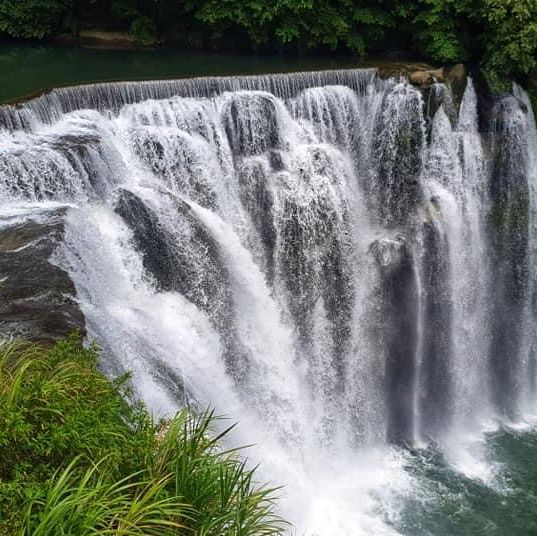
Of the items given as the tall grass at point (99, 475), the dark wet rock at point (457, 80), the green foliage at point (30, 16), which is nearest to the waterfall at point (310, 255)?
the dark wet rock at point (457, 80)

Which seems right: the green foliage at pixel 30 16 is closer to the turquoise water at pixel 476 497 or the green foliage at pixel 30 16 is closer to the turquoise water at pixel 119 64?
the turquoise water at pixel 119 64

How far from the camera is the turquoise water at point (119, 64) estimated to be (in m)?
14.5

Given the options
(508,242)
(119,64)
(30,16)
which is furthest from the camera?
(30,16)

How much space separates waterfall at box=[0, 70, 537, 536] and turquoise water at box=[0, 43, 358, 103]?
2.98 meters

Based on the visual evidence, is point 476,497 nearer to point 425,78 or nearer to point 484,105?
point 484,105

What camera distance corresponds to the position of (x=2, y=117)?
1013 centimetres

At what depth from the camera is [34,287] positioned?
723cm

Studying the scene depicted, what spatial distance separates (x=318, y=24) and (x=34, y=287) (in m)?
10.9

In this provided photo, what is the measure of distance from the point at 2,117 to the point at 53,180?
1711 millimetres

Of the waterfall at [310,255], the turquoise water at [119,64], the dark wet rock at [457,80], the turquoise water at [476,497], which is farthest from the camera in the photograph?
the turquoise water at [119,64]

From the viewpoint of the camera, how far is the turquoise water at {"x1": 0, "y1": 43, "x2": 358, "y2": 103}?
1449 centimetres

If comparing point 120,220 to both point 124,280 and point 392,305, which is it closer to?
point 124,280

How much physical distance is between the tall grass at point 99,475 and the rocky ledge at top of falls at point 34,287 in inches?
60.9

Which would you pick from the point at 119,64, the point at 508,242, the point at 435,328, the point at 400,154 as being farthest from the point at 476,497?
the point at 119,64
